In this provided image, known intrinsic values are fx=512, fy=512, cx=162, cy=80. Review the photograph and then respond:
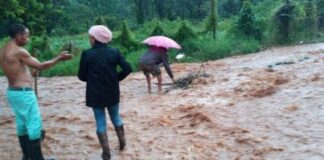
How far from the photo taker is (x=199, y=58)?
58.6ft

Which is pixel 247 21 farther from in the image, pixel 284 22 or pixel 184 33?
pixel 184 33

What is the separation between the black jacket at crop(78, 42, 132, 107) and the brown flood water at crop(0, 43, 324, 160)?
2.97ft

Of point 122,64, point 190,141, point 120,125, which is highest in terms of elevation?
point 122,64

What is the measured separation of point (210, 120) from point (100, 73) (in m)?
2.70

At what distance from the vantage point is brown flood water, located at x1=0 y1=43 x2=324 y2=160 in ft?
20.7

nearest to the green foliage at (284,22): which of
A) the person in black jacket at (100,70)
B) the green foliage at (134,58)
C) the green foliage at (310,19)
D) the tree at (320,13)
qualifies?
the green foliage at (310,19)

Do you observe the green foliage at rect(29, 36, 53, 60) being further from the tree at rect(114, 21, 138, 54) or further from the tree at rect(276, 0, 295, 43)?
the tree at rect(276, 0, 295, 43)

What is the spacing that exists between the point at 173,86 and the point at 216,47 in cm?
745

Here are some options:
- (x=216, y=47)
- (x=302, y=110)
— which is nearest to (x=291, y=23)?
(x=216, y=47)

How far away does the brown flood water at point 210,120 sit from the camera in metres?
6.30

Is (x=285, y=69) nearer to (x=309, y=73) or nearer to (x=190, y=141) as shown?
(x=309, y=73)

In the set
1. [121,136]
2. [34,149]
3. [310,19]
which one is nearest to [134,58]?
[310,19]

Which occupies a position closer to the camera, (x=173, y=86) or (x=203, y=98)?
(x=203, y=98)

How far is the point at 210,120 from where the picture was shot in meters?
7.86
